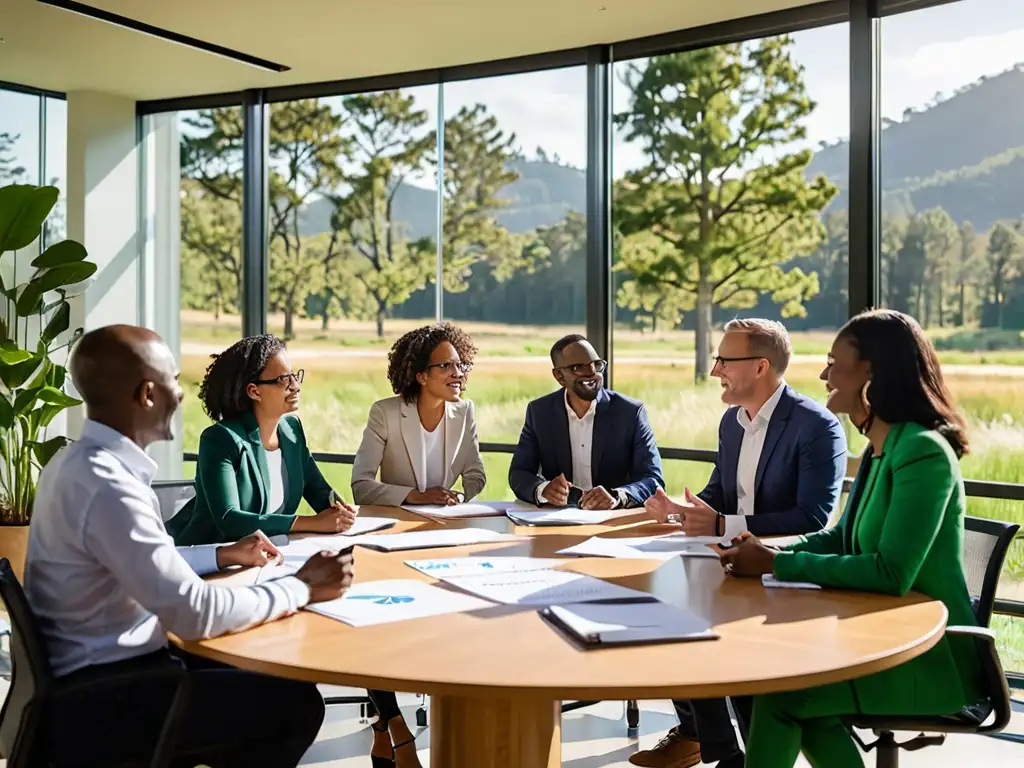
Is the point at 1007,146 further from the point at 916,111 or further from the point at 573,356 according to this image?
the point at 573,356

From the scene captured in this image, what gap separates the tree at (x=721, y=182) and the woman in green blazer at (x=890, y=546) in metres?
2.64

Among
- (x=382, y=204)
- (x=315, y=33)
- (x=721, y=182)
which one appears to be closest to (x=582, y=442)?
(x=721, y=182)

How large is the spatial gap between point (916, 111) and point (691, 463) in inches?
80.7

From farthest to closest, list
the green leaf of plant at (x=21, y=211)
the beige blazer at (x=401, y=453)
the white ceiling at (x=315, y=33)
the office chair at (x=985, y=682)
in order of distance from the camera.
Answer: the green leaf of plant at (x=21, y=211) → the white ceiling at (x=315, y=33) → the beige blazer at (x=401, y=453) → the office chair at (x=985, y=682)

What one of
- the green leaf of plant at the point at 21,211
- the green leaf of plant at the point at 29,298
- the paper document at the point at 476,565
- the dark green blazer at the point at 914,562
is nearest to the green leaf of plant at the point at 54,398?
the green leaf of plant at the point at 29,298

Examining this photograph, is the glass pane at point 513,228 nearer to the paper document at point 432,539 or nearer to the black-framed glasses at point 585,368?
the black-framed glasses at point 585,368

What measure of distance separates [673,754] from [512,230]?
3.34 metres

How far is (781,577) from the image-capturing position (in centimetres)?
244

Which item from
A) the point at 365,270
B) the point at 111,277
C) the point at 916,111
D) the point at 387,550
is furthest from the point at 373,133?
the point at 387,550

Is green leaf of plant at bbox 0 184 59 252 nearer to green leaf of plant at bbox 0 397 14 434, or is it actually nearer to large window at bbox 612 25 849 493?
green leaf of plant at bbox 0 397 14 434

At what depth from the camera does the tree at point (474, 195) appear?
6.02 meters

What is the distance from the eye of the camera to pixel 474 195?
6.06m

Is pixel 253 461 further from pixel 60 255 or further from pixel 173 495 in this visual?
pixel 60 255

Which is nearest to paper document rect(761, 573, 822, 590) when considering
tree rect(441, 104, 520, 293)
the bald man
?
the bald man
